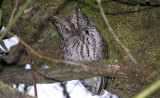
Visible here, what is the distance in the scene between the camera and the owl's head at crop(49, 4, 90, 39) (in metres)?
2.51

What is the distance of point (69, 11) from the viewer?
2.69 m

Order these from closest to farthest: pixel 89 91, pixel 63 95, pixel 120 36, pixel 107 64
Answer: pixel 107 64 → pixel 120 36 → pixel 89 91 → pixel 63 95

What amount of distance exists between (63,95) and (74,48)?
2.85 ft

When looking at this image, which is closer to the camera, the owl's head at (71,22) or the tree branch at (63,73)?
the tree branch at (63,73)

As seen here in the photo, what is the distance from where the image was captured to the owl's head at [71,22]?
8.24 feet

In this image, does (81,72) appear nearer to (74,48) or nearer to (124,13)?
(74,48)

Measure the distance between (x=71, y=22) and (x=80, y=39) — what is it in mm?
248

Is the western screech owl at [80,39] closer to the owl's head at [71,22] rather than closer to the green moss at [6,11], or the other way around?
the owl's head at [71,22]

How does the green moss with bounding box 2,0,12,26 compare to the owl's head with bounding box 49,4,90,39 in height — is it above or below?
above

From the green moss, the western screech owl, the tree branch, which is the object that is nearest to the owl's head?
the western screech owl

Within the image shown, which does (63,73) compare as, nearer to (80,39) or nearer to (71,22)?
(80,39)

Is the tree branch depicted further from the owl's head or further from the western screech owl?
the owl's head

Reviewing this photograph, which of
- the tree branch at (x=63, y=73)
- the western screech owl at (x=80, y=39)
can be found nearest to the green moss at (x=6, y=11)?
the western screech owl at (x=80, y=39)

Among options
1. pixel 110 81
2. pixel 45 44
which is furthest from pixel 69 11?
pixel 110 81
